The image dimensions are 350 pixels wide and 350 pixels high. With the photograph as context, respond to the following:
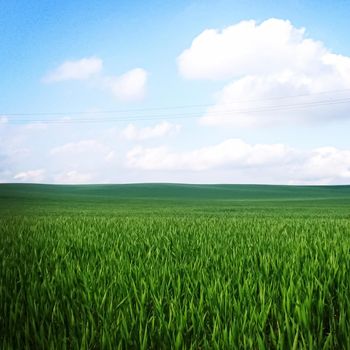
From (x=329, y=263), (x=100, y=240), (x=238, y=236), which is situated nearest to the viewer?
(x=329, y=263)

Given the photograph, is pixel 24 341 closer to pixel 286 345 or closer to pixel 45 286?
pixel 45 286

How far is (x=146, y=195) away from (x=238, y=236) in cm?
5379

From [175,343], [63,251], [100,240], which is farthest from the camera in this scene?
[100,240]

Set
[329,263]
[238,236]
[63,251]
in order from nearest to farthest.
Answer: [329,263] < [63,251] < [238,236]

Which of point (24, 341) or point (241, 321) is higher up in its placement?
point (241, 321)

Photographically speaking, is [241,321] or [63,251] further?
[63,251]

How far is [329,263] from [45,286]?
2.95 meters

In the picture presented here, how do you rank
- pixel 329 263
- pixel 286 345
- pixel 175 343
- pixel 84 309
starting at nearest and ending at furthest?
pixel 175 343, pixel 286 345, pixel 84 309, pixel 329 263

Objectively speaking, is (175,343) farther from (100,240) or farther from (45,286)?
(100,240)

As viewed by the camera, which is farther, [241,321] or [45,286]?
[45,286]

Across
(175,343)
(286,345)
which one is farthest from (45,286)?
(286,345)

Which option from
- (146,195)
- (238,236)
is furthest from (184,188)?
(238,236)

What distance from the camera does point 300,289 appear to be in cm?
357

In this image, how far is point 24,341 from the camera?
9.35 feet
